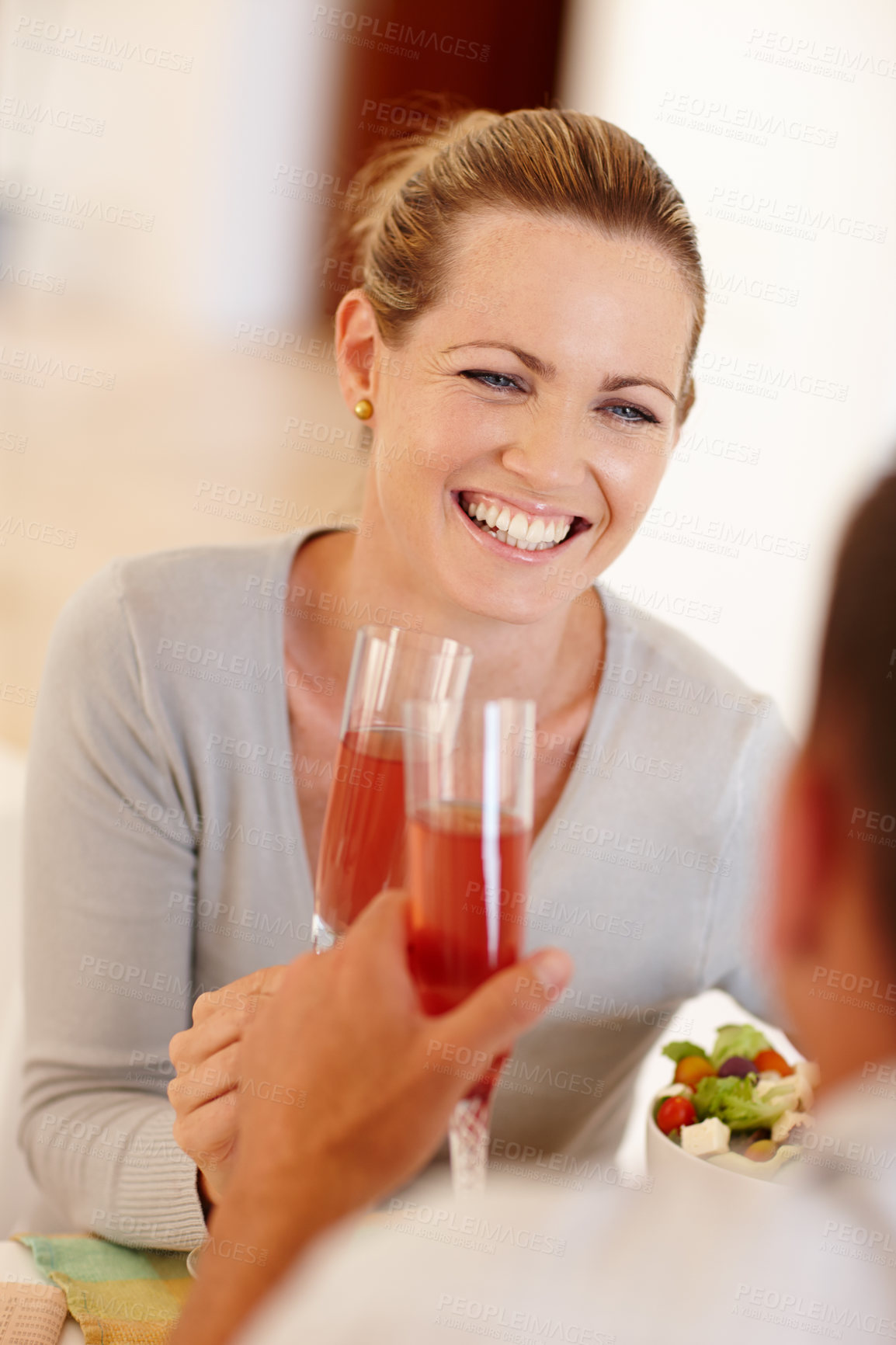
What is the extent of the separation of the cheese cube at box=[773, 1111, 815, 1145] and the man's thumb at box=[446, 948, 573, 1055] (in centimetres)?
49

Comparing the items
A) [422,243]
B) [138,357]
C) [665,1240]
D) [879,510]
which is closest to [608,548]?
[422,243]

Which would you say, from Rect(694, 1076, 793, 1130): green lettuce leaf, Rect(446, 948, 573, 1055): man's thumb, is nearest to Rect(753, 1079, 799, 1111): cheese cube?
Rect(694, 1076, 793, 1130): green lettuce leaf

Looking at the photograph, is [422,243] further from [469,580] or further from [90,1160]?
[90,1160]

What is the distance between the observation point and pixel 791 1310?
0.52 metres

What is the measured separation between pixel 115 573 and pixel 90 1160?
574 mm

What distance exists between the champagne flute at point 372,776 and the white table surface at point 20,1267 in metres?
0.33

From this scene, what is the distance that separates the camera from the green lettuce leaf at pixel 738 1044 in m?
1.11

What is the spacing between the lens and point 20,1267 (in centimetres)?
90

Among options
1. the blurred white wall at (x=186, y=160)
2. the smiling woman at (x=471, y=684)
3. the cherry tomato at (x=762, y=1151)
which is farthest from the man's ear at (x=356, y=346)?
the blurred white wall at (x=186, y=160)

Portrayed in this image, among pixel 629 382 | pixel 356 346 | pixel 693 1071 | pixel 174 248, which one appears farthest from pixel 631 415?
pixel 174 248

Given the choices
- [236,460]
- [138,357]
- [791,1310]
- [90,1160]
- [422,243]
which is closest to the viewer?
[791,1310]

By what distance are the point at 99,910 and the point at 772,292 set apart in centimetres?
150

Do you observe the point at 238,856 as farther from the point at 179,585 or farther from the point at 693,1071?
the point at 693,1071

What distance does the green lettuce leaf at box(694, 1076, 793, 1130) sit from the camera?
0.98 metres
